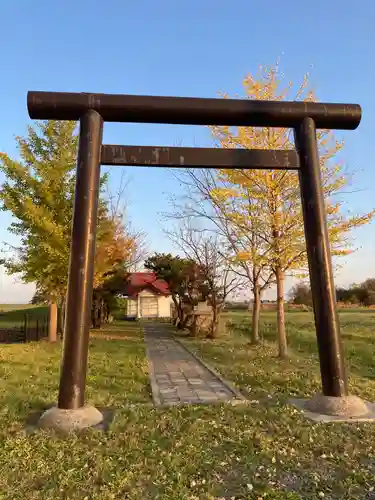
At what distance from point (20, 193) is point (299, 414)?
12438 mm

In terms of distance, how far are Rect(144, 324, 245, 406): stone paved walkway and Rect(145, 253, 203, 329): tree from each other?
7462mm

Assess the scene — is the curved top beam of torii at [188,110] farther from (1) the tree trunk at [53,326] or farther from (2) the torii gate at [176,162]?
(1) the tree trunk at [53,326]

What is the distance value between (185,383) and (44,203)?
30.8 ft

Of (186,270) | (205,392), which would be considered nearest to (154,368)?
(205,392)

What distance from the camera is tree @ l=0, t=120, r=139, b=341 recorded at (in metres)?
13.9

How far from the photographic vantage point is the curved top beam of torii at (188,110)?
5547 millimetres

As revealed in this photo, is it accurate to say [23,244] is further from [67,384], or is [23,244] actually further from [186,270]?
[67,384]

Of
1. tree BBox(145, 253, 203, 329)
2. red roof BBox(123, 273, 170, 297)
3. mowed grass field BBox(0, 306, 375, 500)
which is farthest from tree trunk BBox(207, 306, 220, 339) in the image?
red roof BBox(123, 273, 170, 297)

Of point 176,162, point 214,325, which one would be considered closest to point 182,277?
point 214,325

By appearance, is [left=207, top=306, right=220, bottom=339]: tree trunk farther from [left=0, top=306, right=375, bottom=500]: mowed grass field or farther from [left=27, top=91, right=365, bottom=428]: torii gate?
[left=27, top=91, right=365, bottom=428]: torii gate

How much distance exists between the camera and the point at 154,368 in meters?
9.57

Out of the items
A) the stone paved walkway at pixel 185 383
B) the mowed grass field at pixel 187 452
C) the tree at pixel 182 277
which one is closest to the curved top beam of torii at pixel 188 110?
the mowed grass field at pixel 187 452

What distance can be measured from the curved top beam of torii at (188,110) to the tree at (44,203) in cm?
859

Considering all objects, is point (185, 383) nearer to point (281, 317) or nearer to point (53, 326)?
point (281, 317)
